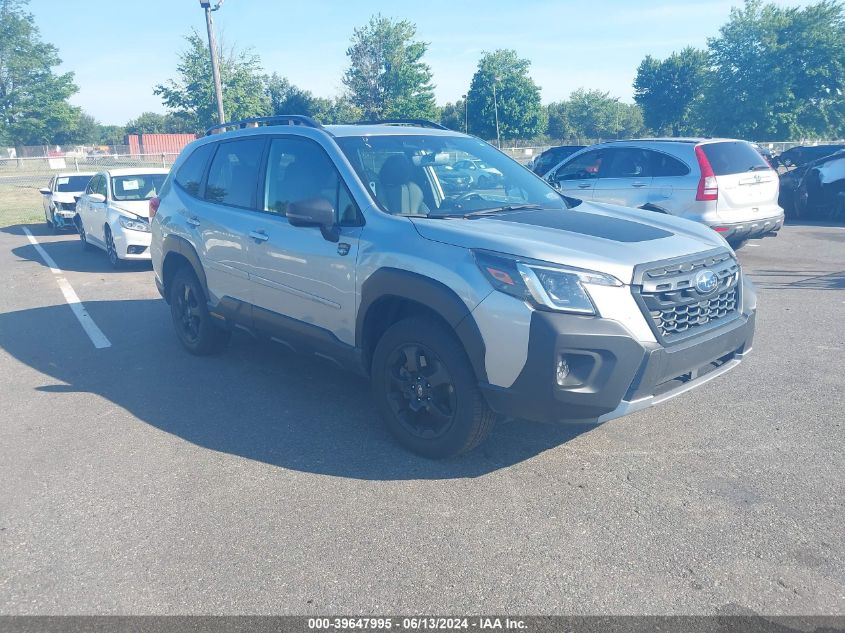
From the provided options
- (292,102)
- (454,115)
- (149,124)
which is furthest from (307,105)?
(149,124)

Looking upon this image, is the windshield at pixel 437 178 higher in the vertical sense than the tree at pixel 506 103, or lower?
lower

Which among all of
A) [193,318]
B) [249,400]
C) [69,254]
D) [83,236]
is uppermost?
[193,318]

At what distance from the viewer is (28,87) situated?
213ft

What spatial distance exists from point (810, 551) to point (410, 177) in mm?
2941

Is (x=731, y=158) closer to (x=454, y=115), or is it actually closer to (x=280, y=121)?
(x=280, y=121)

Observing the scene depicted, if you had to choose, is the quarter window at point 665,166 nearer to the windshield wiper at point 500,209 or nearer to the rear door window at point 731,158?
the rear door window at point 731,158

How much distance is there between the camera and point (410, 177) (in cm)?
438

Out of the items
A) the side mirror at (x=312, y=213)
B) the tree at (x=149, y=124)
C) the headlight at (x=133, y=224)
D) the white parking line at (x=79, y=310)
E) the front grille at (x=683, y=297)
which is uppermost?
the tree at (x=149, y=124)

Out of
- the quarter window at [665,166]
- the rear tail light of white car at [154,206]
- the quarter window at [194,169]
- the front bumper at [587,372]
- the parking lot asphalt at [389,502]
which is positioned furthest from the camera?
the quarter window at [665,166]

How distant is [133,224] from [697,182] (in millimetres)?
8319

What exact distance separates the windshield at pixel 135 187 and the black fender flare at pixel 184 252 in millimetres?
6009

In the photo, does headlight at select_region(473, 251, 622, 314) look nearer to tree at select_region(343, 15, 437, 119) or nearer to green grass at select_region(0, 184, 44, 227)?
green grass at select_region(0, 184, 44, 227)

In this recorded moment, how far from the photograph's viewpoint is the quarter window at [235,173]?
5.17m

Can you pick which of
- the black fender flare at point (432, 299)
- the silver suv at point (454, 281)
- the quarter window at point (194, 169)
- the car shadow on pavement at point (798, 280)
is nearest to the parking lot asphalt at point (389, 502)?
the silver suv at point (454, 281)
